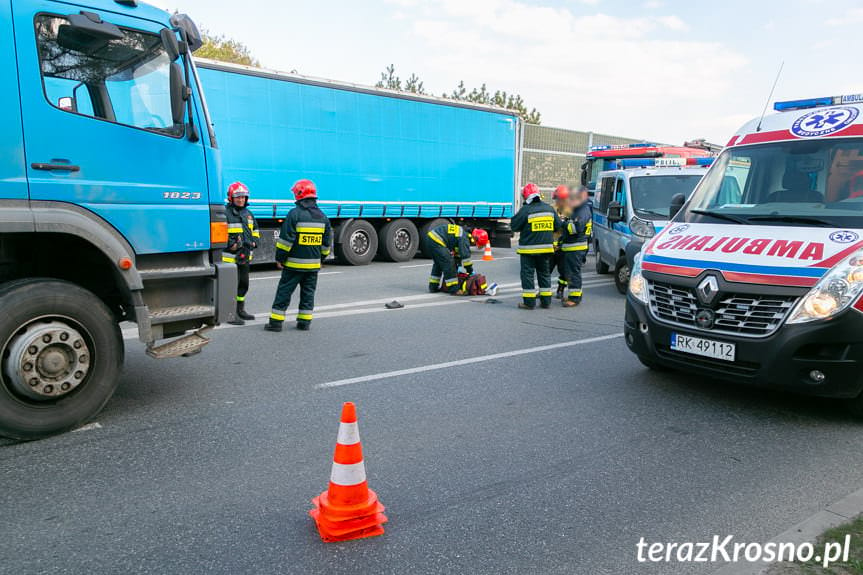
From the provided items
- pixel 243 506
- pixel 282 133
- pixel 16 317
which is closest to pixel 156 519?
pixel 243 506

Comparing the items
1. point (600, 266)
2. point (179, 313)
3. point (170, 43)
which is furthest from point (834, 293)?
point (600, 266)

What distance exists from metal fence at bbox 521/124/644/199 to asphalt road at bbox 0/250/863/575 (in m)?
21.1

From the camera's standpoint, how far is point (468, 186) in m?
17.5

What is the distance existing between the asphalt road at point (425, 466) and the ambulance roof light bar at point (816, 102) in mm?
2772

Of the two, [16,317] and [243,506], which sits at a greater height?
[16,317]

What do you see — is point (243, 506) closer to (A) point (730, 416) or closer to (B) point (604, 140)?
(A) point (730, 416)

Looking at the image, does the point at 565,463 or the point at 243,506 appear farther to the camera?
the point at 565,463

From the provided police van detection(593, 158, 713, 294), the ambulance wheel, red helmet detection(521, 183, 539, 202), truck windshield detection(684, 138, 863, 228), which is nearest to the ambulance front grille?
truck windshield detection(684, 138, 863, 228)

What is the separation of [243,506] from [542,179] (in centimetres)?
2532

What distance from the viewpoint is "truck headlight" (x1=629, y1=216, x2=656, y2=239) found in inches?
418

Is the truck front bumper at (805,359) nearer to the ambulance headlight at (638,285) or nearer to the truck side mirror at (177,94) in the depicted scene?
the ambulance headlight at (638,285)

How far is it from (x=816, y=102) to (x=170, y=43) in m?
5.62

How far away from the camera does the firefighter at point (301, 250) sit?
314 inches

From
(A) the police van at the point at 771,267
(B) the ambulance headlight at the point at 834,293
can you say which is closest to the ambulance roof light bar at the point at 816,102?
(A) the police van at the point at 771,267
